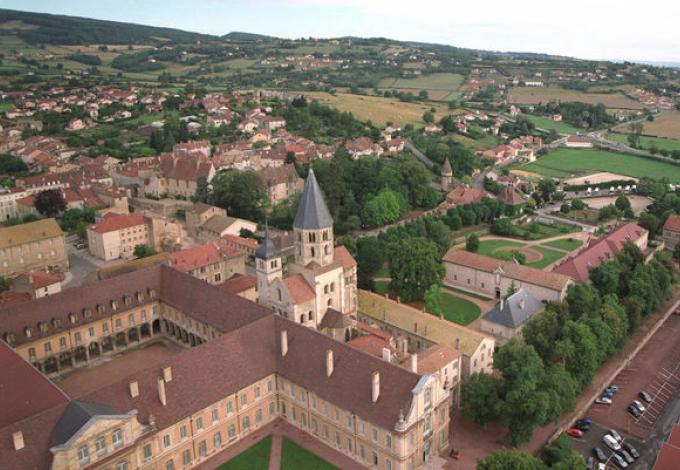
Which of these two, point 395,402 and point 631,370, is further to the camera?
point 631,370

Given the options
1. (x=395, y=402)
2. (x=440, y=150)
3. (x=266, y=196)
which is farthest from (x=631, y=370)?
(x=440, y=150)

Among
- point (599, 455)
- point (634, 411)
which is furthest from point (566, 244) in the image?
point (599, 455)

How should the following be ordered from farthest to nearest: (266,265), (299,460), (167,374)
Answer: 1. (266,265)
2. (299,460)
3. (167,374)

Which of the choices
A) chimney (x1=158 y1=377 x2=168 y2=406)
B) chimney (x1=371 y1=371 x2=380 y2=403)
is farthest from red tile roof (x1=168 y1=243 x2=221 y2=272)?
chimney (x1=371 y1=371 x2=380 y2=403)

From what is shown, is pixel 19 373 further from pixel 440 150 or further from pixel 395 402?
pixel 440 150

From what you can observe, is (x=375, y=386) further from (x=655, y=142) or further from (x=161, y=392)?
(x=655, y=142)

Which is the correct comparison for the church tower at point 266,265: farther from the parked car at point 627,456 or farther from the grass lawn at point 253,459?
the parked car at point 627,456

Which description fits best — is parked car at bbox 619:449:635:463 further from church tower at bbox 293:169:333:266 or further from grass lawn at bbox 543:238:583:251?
grass lawn at bbox 543:238:583:251
